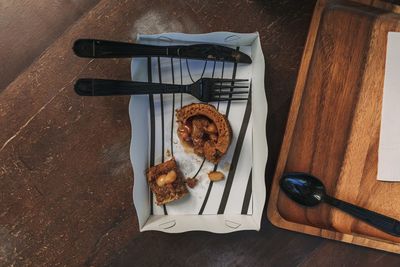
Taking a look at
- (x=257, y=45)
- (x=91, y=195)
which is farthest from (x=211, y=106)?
(x=91, y=195)

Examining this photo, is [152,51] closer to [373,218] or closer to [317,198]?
[317,198]

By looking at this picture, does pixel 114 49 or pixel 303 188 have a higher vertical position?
pixel 114 49

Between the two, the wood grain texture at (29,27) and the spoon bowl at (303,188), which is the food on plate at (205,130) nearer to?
the spoon bowl at (303,188)

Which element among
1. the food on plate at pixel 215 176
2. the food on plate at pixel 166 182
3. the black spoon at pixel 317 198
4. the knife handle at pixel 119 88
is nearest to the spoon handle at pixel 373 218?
the black spoon at pixel 317 198

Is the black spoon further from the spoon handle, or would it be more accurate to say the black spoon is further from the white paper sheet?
the white paper sheet

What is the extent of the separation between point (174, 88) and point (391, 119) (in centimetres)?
56

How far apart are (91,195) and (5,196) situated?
0.22 metres

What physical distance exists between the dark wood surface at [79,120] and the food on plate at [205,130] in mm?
135

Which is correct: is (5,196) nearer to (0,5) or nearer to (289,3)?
(0,5)

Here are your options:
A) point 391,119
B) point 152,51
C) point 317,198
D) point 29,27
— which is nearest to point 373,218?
point 317,198

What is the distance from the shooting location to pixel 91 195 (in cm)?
97

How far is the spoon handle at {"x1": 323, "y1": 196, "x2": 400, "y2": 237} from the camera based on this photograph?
0.93m

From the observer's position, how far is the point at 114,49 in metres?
0.87

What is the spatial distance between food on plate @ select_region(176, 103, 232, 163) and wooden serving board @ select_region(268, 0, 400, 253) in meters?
0.17
